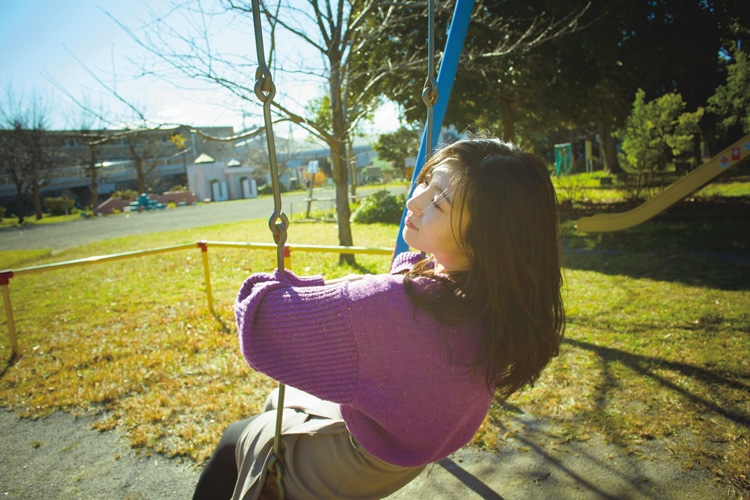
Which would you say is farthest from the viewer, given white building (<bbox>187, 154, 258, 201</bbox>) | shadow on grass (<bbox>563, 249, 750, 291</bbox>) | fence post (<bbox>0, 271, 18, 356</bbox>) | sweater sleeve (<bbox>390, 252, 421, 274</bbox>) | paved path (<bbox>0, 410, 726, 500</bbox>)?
white building (<bbox>187, 154, 258, 201</bbox>)

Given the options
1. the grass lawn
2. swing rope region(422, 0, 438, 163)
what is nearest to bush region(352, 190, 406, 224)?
the grass lawn

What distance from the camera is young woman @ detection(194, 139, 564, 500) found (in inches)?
38.8

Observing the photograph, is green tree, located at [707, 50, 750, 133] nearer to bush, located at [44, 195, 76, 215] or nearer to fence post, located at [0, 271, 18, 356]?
fence post, located at [0, 271, 18, 356]

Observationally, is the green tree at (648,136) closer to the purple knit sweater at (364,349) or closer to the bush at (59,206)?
the purple knit sweater at (364,349)

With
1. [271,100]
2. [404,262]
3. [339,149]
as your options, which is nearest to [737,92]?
[339,149]

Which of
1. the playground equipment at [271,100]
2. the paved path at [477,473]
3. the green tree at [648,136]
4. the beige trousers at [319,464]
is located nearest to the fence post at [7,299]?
the paved path at [477,473]

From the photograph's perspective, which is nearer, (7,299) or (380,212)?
(7,299)

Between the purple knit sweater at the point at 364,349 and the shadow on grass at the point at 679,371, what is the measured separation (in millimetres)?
2336

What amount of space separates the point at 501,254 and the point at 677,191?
7261mm

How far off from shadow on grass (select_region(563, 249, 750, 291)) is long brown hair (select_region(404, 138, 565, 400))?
17.1 feet

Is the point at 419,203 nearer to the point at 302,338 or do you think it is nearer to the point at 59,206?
the point at 302,338

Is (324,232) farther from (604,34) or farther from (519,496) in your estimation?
(519,496)

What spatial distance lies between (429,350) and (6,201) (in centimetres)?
3852

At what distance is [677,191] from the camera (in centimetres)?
Answer: 702
